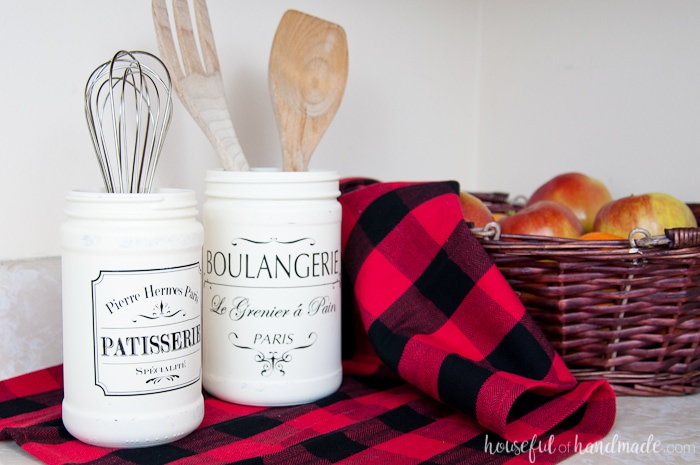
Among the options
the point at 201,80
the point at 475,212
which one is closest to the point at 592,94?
the point at 475,212

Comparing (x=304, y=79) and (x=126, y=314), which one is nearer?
(x=126, y=314)

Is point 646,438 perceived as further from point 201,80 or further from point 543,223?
point 201,80

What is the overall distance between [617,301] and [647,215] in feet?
0.35

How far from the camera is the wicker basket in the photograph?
0.61 m

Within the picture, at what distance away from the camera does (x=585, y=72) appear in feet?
3.00

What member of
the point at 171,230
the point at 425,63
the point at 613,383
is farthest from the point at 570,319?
the point at 425,63

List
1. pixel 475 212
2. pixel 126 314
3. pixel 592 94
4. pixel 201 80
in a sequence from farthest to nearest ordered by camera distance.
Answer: pixel 592 94 < pixel 475 212 < pixel 201 80 < pixel 126 314

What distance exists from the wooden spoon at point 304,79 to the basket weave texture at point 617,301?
17 centimetres

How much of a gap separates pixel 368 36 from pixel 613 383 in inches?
18.5

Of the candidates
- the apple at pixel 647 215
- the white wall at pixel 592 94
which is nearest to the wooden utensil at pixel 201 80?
the apple at pixel 647 215

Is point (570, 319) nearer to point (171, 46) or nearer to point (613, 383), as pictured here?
point (613, 383)

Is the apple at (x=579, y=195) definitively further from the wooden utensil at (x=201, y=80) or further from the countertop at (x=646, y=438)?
the wooden utensil at (x=201, y=80)

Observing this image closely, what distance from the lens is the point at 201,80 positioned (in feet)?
1.96

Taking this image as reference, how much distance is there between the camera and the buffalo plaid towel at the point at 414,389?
50 cm
